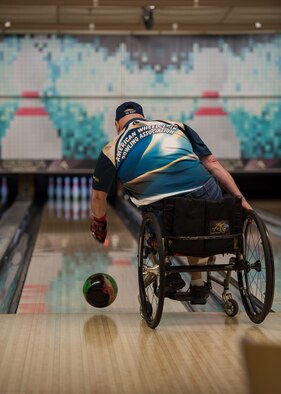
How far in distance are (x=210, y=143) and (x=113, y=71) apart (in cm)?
148

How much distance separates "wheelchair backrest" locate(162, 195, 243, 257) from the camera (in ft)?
11.1

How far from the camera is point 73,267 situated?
556cm

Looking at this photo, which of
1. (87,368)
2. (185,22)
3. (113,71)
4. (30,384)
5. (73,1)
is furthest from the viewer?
(113,71)

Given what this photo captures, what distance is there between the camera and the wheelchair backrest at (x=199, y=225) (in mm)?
3381

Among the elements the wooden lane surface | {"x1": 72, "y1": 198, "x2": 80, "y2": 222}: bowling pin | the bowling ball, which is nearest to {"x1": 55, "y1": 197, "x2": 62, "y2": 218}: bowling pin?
{"x1": 72, "y1": 198, "x2": 80, "y2": 222}: bowling pin

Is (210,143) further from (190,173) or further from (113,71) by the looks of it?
(190,173)

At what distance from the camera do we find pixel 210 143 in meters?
9.24

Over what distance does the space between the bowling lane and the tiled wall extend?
141 cm

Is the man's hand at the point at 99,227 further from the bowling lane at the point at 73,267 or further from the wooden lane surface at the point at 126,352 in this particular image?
the bowling lane at the point at 73,267


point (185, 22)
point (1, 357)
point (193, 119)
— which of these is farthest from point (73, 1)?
point (1, 357)

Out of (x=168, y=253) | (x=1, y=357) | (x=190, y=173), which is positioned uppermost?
(x=190, y=173)

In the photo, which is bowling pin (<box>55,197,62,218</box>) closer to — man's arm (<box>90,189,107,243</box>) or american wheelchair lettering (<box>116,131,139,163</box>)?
man's arm (<box>90,189,107,243</box>)

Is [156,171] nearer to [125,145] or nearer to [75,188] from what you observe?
[125,145]

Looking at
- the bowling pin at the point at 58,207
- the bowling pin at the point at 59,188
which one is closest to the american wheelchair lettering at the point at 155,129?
the bowling pin at the point at 58,207
